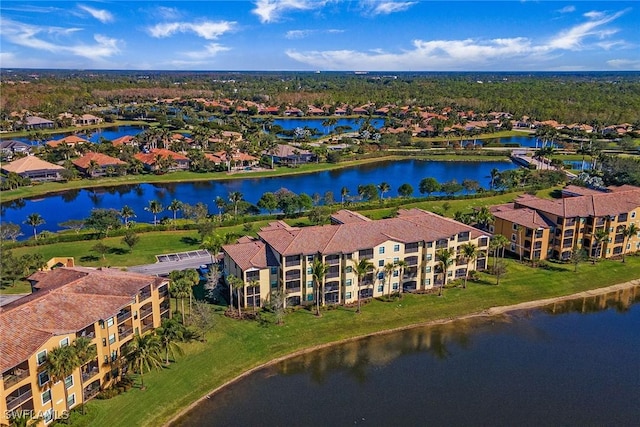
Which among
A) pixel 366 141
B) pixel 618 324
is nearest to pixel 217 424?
pixel 618 324

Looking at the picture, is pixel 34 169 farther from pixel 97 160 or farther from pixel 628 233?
pixel 628 233

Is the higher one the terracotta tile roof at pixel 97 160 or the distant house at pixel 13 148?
the distant house at pixel 13 148

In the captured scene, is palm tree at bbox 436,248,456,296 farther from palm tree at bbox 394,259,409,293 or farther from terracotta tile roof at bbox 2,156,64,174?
terracotta tile roof at bbox 2,156,64,174

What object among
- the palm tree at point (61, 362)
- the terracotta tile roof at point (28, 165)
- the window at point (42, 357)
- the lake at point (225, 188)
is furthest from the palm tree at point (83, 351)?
the terracotta tile roof at point (28, 165)

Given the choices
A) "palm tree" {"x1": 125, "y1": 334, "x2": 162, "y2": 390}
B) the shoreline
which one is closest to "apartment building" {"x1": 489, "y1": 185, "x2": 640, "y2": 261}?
the shoreline

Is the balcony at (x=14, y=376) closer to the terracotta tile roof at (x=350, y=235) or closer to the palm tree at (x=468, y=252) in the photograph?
the terracotta tile roof at (x=350, y=235)

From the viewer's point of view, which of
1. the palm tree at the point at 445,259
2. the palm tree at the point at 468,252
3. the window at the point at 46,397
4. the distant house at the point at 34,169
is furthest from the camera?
the distant house at the point at 34,169
